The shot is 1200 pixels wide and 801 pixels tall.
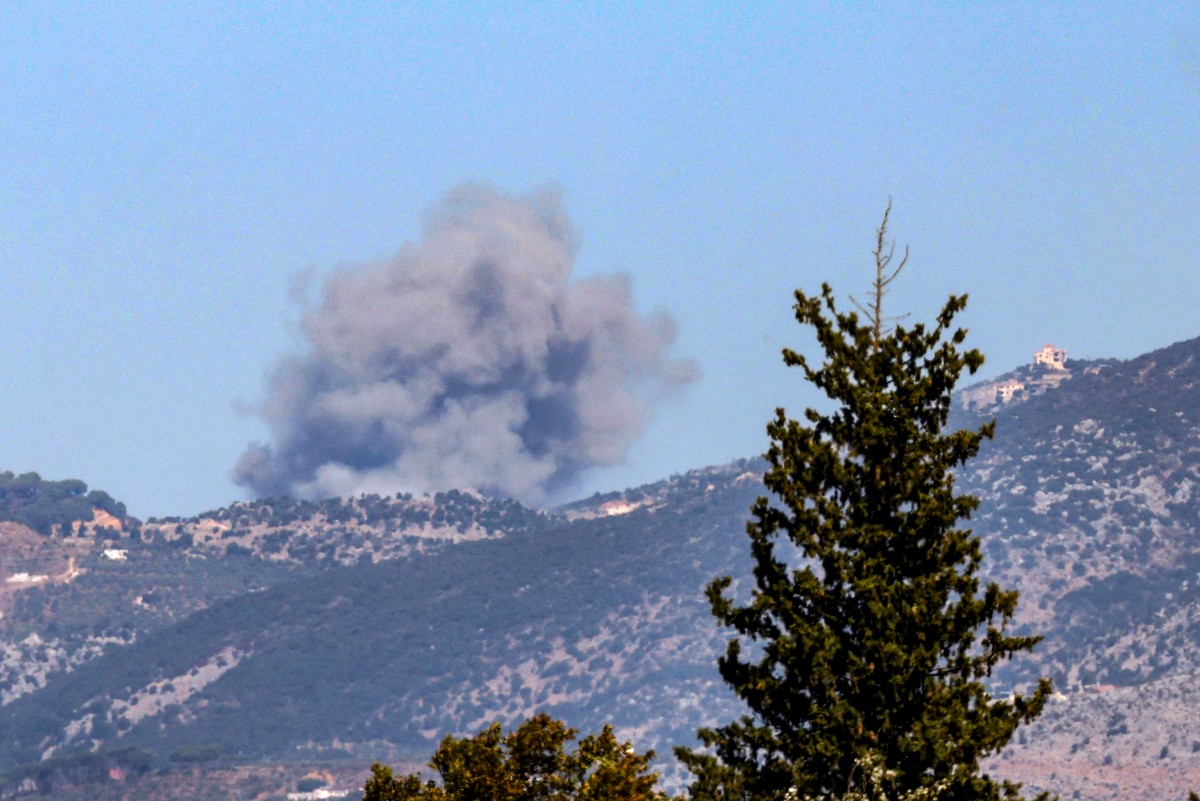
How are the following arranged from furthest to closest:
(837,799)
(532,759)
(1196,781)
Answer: (1196,781) → (532,759) → (837,799)

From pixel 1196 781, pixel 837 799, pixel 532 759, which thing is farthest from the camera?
pixel 1196 781

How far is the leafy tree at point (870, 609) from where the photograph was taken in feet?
133

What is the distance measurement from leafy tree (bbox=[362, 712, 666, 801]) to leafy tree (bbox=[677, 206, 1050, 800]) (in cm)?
200

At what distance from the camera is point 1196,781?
180750 mm

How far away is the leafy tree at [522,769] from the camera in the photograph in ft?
134

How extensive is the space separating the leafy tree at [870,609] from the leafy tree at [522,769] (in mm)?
2002

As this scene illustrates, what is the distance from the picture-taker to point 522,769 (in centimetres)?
4200

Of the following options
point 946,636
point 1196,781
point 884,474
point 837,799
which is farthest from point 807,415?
point 1196,781

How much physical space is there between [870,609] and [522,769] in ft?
23.3

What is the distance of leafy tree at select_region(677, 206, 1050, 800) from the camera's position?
133ft

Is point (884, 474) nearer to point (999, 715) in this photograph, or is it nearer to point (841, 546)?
point (841, 546)

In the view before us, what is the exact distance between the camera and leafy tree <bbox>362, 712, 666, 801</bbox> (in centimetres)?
4088

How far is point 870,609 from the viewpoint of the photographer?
41.0m

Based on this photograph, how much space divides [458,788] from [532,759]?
1577 millimetres
